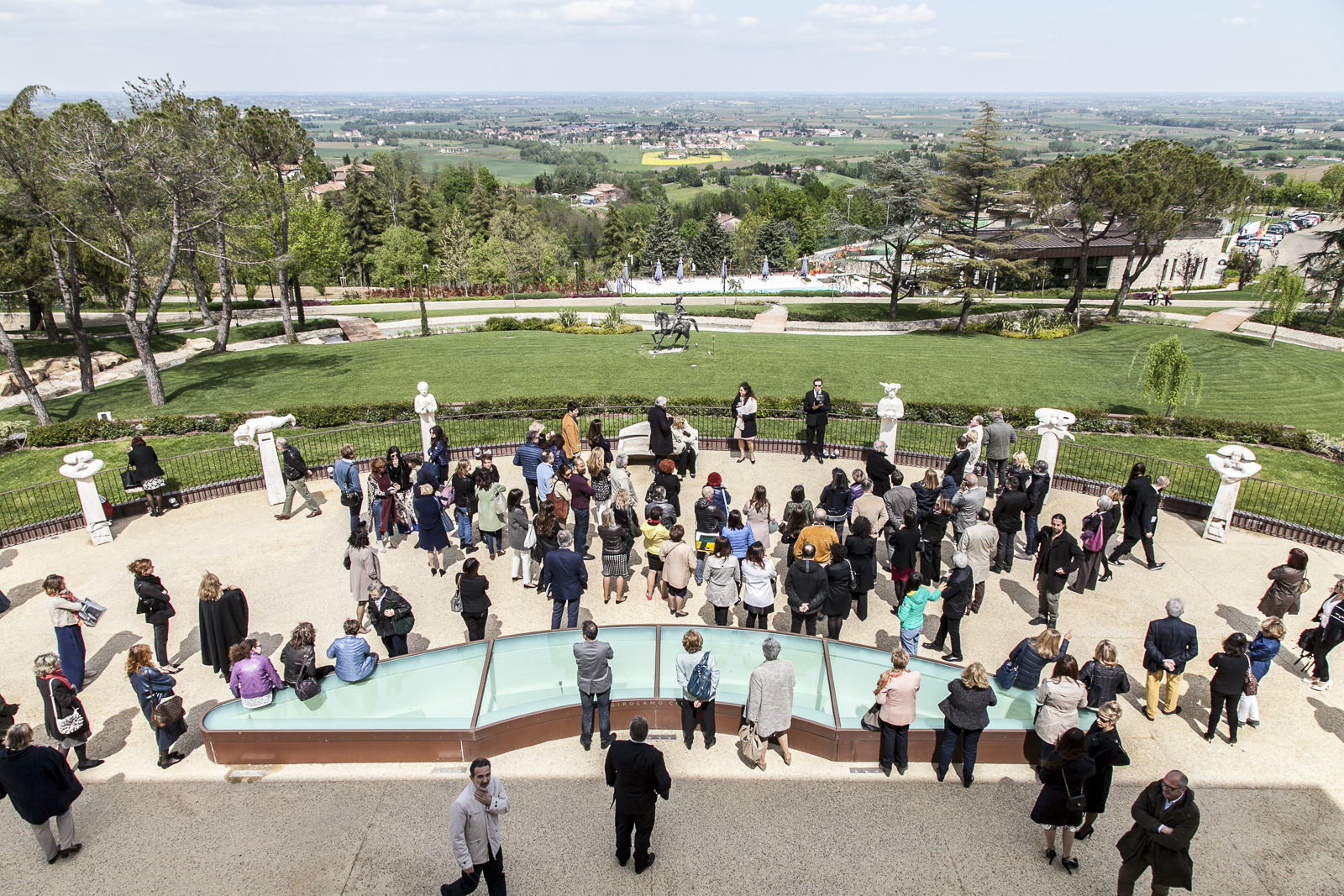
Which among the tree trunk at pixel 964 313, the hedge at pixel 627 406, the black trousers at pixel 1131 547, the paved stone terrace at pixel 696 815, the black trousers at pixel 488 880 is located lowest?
the tree trunk at pixel 964 313

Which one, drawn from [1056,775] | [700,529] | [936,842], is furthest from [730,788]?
[700,529]

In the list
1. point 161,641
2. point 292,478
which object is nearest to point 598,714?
point 161,641

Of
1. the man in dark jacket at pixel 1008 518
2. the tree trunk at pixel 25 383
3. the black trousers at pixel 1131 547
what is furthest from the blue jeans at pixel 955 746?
the tree trunk at pixel 25 383

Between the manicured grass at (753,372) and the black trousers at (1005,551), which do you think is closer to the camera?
the black trousers at (1005,551)

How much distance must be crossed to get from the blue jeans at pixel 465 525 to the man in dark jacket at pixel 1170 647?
9.62 metres

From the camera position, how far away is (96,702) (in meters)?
9.29

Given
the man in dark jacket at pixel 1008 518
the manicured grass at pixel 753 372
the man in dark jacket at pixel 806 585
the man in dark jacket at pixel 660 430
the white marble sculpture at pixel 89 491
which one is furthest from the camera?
the manicured grass at pixel 753 372

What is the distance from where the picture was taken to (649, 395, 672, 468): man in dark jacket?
44.9ft

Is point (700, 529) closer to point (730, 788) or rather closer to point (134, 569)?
point (730, 788)

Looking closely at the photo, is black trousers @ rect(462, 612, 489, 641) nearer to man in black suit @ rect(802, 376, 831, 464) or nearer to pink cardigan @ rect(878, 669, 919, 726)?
pink cardigan @ rect(878, 669, 919, 726)

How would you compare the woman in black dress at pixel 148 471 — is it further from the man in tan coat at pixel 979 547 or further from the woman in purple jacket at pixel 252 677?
the man in tan coat at pixel 979 547

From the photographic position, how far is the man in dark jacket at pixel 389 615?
8859mm

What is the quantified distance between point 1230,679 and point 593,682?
674 centimetres

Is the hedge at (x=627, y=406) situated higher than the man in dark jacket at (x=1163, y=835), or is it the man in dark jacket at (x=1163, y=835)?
the man in dark jacket at (x=1163, y=835)
